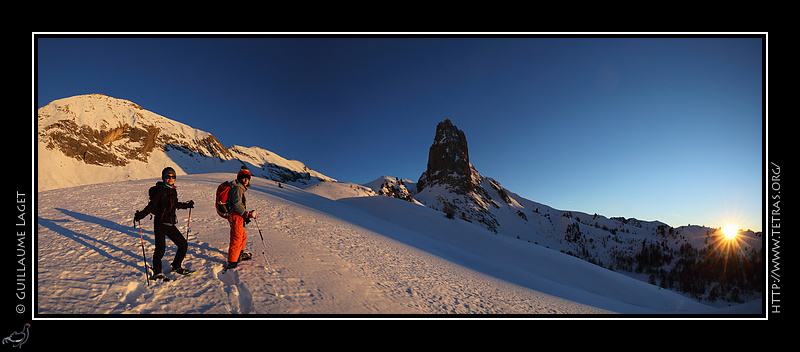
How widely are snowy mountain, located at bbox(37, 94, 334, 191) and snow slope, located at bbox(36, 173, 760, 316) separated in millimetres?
91996

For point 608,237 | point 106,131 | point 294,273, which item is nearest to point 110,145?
point 106,131

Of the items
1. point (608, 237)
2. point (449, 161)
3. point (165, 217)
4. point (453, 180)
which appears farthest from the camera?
point (449, 161)

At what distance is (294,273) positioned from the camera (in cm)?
434

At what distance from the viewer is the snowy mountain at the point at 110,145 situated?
7450 centimetres

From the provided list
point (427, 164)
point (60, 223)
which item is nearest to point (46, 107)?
point (427, 164)

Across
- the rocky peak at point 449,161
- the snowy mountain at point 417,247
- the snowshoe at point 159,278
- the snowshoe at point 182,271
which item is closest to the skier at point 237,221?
the snowy mountain at point 417,247

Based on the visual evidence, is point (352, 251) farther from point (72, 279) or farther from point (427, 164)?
point (427, 164)

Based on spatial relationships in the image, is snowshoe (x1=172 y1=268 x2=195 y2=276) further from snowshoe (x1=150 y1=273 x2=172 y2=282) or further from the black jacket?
the black jacket

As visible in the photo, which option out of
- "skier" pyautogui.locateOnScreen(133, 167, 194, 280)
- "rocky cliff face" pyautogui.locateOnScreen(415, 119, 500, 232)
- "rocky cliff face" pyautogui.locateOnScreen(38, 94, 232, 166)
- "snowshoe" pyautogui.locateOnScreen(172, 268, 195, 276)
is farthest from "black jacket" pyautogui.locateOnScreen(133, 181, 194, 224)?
"rocky cliff face" pyautogui.locateOnScreen(38, 94, 232, 166)

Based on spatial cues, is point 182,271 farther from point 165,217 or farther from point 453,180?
point 453,180

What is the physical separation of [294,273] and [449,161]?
146 ft

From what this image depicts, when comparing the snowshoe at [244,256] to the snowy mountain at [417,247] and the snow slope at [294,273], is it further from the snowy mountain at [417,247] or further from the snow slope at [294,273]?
the snowy mountain at [417,247]

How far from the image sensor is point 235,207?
4633 millimetres
